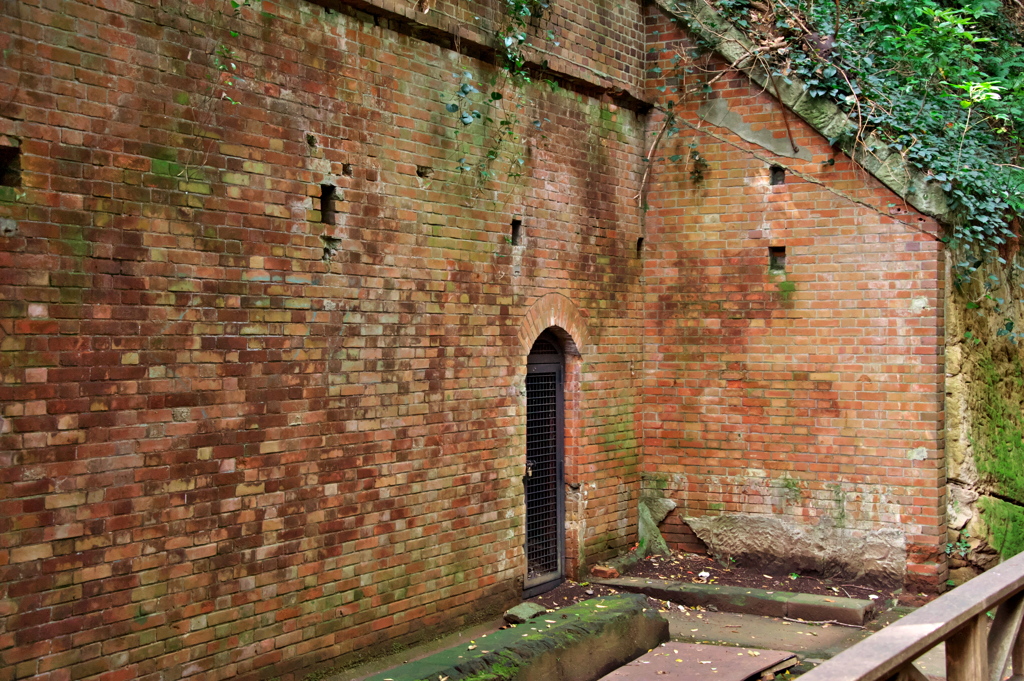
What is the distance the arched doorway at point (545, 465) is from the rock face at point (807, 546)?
1672 mm

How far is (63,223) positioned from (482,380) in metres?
A: 3.83

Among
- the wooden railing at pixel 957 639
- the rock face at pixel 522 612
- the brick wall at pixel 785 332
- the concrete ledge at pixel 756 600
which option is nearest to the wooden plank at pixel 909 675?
the wooden railing at pixel 957 639

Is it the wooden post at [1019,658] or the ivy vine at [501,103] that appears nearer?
the wooden post at [1019,658]

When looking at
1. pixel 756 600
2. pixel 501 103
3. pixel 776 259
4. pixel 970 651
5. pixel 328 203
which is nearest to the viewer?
pixel 970 651

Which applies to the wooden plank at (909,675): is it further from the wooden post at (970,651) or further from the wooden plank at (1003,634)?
the wooden plank at (1003,634)

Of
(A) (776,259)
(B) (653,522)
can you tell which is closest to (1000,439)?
(A) (776,259)

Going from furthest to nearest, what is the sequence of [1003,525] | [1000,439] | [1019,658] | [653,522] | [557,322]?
[653,522] < [1000,439] < [1003,525] < [557,322] < [1019,658]

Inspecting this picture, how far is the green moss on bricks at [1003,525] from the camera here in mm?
9117

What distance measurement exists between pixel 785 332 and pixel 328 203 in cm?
512

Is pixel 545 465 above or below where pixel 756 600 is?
above

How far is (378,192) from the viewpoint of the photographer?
6918mm

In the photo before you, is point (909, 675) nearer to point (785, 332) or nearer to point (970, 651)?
point (970, 651)

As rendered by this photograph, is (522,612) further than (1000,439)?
No

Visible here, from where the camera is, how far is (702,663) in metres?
6.81
